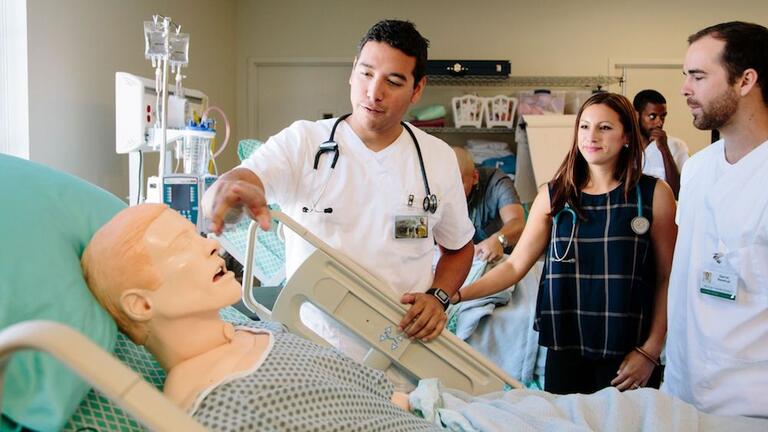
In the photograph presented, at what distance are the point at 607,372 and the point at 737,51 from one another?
2.82 ft

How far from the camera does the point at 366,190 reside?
5.29 ft

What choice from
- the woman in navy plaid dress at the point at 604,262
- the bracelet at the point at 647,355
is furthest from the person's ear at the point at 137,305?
the bracelet at the point at 647,355

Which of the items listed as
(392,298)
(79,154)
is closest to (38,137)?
(79,154)

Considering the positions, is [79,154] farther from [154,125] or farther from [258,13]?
[258,13]

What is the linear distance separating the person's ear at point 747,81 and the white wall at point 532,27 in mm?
3782

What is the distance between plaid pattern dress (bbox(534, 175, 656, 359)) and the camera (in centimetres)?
173

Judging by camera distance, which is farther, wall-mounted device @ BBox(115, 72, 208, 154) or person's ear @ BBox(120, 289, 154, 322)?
wall-mounted device @ BBox(115, 72, 208, 154)

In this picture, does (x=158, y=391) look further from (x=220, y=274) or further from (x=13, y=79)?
(x=13, y=79)

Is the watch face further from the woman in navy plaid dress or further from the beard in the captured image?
the beard

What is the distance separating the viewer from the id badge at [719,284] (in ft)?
4.73

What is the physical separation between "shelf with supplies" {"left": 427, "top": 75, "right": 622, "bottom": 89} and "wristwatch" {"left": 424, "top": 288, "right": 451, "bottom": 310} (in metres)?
3.54

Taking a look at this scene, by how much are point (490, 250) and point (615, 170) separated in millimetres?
903

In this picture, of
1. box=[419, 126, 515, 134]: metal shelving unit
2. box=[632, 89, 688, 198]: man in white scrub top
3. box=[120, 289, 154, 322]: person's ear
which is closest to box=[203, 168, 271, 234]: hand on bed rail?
box=[120, 289, 154, 322]: person's ear

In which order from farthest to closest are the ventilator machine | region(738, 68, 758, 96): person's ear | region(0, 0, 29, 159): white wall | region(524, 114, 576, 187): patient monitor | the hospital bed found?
1. region(524, 114, 576, 187): patient monitor
2. region(0, 0, 29, 159): white wall
3. the ventilator machine
4. region(738, 68, 758, 96): person's ear
5. the hospital bed
